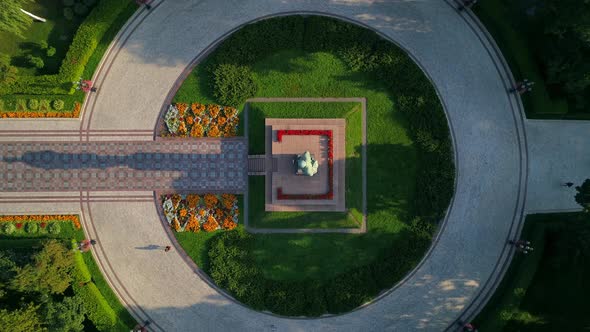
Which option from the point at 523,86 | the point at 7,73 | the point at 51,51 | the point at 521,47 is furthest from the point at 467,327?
the point at 7,73

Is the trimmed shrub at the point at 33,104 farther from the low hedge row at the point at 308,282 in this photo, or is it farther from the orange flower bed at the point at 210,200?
the low hedge row at the point at 308,282

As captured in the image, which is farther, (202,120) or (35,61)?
(202,120)

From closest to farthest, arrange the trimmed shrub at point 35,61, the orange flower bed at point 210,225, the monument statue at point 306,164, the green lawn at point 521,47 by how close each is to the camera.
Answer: the monument statue at point 306,164, the green lawn at point 521,47, the trimmed shrub at point 35,61, the orange flower bed at point 210,225

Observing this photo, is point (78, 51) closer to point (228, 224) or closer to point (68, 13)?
point (68, 13)

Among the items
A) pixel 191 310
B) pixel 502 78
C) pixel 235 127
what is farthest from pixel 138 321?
pixel 502 78

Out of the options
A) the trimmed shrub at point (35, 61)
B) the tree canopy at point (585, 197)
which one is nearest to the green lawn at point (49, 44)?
the trimmed shrub at point (35, 61)

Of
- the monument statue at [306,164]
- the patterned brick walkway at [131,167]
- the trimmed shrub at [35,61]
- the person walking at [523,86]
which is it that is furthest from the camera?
the patterned brick walkway at [131,167]
